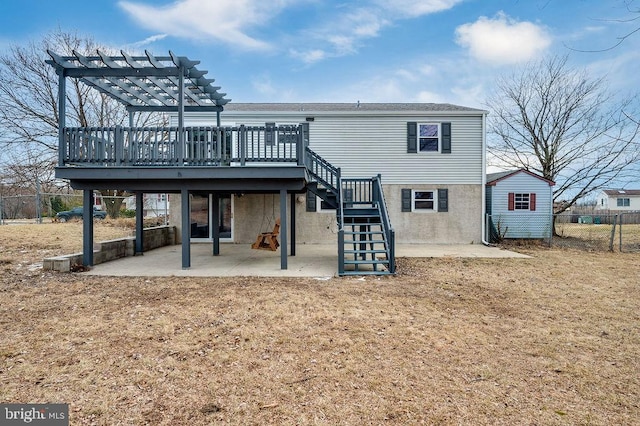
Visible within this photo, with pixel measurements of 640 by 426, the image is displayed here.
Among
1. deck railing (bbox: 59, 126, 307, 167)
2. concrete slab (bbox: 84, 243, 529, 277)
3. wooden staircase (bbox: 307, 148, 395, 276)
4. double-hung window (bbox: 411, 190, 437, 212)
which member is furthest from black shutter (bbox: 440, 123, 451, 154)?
deck railing (bbox: 59, 126, 307, 167)

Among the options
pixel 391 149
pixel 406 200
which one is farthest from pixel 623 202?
pixel 391 149

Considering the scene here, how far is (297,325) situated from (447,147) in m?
10.2

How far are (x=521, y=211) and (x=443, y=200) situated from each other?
306 centimetres

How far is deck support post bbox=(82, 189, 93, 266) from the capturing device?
7.50m

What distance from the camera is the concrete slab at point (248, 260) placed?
718cm

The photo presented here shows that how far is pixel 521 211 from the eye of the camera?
1262cm

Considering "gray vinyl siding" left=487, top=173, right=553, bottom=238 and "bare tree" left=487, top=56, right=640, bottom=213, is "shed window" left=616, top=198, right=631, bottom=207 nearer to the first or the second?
"bare tree" left=487, top=56, right=640, bottom=213

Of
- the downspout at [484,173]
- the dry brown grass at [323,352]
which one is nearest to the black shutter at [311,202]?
the downspout at [484,173]

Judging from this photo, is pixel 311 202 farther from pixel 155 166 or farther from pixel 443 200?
pixel 155 166

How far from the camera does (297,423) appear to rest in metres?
2.25

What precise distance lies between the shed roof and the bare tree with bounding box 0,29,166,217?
11.0 m

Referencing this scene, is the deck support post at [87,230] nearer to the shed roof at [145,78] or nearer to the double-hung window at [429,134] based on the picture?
the shed roof at [145,78]

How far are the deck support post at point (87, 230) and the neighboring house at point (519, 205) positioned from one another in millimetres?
12422

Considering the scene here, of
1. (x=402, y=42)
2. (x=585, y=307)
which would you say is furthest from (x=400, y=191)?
(x=585, y=307)
